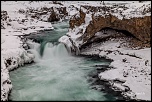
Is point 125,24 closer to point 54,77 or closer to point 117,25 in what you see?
point 117,25

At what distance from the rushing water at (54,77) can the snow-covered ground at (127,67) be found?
1.40 m

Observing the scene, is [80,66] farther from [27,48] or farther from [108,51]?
[27,48]

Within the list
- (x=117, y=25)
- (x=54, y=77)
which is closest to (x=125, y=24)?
(x=117, y=25)

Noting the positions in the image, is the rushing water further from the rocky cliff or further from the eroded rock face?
the eroded rock face

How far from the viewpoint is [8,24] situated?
42.4 m

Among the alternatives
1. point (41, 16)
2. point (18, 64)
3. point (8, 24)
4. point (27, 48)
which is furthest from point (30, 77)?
point (41, 16)

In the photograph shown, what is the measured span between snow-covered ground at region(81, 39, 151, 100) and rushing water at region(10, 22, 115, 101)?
1.40 m

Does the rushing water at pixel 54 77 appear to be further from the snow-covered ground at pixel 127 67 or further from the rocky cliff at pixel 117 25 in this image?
the rocky cliff at pixel 117 25

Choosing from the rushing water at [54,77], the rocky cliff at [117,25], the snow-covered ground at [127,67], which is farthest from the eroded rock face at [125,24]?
the rushing water at [54,77]

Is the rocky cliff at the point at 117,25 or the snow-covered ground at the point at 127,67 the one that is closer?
the snow-covered ground at the point at 127,67

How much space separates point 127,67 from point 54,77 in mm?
5946

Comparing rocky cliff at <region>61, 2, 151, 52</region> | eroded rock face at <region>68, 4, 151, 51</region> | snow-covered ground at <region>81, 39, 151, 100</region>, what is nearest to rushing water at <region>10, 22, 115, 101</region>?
snow-covered ground at <region>81, 39, 151, 100</region>

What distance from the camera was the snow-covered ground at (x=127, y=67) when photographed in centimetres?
1880

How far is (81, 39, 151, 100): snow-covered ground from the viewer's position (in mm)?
18802
